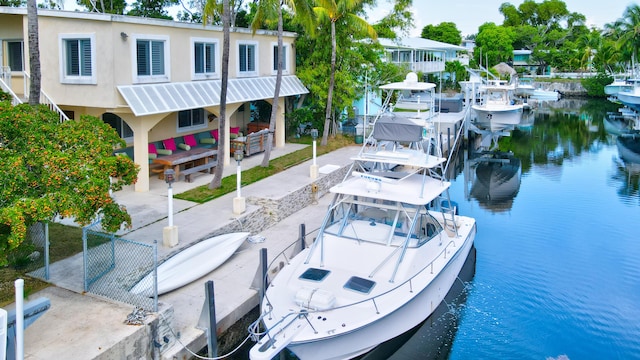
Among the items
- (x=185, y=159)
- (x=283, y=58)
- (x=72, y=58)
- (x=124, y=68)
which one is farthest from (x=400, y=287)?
(x=283, y=58)

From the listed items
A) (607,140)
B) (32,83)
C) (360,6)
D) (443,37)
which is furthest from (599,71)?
(32,83)

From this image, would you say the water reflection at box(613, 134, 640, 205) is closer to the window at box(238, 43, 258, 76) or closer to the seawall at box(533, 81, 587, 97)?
the window at box(238, 43, 258, 76)

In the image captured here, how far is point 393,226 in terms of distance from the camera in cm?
1370

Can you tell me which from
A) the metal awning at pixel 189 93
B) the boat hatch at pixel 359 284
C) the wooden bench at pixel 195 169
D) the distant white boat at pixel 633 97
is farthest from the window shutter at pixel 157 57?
the distant white boat at pixel 633 97

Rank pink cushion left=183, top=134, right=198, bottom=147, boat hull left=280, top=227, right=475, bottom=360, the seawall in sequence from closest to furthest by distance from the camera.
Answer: boat hull left=280, top=227, right=475, bottom=360 → pink cushion left=183, top=134, right=198, bottom=147 → the seawall

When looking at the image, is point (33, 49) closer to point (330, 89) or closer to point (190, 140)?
point (190, 140)

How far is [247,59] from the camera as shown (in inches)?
1006

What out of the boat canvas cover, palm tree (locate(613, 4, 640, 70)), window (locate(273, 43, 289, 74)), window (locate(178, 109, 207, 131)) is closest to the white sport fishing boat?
the boat canvas cover

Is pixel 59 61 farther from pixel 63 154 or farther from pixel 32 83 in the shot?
pixel 63 154

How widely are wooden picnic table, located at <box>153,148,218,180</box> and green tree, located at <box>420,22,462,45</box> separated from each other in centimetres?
6999

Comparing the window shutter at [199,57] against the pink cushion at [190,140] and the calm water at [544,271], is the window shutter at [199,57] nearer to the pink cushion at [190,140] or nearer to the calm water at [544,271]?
the pink cushion at [190,140]

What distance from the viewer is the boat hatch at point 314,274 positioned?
1262cm

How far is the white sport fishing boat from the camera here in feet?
35.9

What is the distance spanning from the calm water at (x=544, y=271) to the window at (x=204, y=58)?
11747 millimetres
